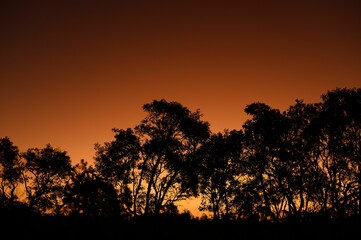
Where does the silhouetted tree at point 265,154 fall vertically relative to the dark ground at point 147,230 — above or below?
above

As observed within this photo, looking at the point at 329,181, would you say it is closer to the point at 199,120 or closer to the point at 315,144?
the point at 315,144

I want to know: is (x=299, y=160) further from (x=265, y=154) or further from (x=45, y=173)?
(x=45, y=173)

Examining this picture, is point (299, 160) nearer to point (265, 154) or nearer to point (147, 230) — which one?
point (265, 154)

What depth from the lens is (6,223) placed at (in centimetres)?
1435

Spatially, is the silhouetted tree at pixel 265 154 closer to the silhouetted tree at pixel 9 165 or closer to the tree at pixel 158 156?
the tree at pixel 158 156

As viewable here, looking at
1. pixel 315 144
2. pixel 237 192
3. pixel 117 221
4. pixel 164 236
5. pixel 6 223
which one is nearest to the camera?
pixel 6 223

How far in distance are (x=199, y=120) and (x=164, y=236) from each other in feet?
73.0

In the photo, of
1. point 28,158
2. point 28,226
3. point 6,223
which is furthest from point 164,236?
point 28,158

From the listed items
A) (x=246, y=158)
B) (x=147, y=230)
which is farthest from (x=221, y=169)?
(x=147, y=230)

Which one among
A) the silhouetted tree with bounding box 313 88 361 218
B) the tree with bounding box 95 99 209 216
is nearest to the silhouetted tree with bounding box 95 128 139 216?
the tree with bounding box 95 99 209 216

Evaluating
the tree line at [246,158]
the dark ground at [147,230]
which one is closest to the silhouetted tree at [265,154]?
the tree line at [246,158]

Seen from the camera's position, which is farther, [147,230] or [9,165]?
[9,165]

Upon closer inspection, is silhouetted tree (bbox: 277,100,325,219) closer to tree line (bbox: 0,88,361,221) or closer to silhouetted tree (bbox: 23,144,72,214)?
tree line (bbox: 0,88,361,221)

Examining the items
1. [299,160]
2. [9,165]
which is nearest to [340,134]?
[299,160]
